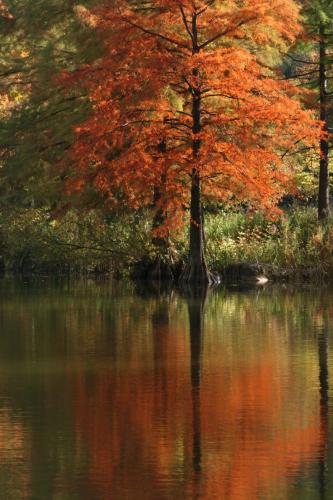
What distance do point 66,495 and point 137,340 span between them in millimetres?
11034

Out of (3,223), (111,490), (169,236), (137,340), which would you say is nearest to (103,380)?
(137,340)

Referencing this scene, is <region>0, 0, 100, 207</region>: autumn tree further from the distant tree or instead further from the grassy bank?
the distant tree

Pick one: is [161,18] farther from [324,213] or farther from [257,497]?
[257,497]

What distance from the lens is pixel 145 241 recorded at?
125 ft

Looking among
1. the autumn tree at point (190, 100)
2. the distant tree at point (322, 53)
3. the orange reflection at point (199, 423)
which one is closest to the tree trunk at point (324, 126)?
the distant tree at point (322, 53)

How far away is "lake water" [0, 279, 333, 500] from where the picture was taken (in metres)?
10.3

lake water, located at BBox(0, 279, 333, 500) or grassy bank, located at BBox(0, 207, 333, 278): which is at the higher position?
grassy bank, located at BBox(0, 207, 333, 278)

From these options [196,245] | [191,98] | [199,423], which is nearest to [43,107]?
[191,98]

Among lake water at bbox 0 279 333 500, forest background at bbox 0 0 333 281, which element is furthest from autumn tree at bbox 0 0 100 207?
lake water at bbox 0 279 333 500

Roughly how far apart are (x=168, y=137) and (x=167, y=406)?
20553mm

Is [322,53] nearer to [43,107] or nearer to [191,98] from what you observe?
[191,98]

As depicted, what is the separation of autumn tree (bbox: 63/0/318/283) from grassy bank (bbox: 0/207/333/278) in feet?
8.05

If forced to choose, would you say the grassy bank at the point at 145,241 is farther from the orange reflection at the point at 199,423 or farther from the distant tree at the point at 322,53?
the orange reflection at the point at 199,423

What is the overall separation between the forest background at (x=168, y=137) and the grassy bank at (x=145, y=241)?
0.18 ft
